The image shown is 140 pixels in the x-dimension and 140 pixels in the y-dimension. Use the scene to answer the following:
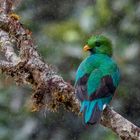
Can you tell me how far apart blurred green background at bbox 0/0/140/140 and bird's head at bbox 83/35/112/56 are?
0.13 m

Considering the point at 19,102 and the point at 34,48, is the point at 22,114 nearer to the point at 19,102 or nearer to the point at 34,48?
the point at 19,102

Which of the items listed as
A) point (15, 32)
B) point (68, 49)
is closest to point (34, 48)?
point (15, 32)

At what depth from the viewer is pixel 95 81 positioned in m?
6.00

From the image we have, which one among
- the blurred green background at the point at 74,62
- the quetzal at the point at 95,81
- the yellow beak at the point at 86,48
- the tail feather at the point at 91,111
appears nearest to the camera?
the tail feather at the point at 91,111

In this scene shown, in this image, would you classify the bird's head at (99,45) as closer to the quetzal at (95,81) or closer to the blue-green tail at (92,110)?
the quetzal at (95,81)

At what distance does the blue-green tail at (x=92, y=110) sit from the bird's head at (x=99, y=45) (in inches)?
27.0

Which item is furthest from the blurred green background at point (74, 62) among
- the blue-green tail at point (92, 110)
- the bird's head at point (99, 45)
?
the blue-green tail at point (92, 110)

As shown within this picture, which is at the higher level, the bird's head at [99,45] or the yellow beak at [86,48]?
the bird's head at [99,45]

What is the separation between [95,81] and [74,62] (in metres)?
0.92

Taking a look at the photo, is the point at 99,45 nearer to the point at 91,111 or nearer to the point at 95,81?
the point at 95,81

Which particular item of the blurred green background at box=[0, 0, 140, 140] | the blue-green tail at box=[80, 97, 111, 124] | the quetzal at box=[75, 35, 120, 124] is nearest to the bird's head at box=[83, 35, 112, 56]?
the quetzal at box=[75, 35, 120, 124]

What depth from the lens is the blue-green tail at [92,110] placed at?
5.61 metres

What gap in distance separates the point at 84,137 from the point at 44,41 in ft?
2.81

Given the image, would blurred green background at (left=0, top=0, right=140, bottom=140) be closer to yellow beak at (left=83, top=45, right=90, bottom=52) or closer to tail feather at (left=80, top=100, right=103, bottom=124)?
yellow beak at (left=83, top=45, right=90, bottom=52)
